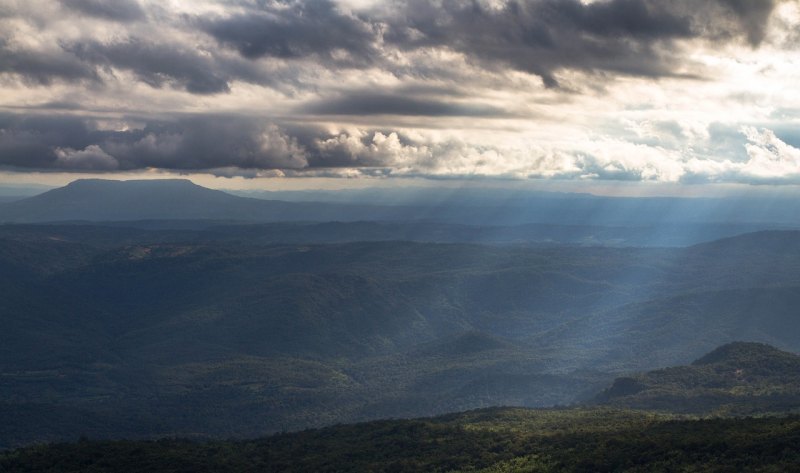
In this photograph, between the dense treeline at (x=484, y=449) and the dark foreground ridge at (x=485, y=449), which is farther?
the dark foreground ridge at (x=485, y=449)

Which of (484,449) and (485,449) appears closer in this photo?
(485,449)

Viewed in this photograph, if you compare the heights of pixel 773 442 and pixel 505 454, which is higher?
pixel 773 442

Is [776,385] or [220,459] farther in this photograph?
[776,385]

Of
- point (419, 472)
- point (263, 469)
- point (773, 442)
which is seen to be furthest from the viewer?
point (263, 469)

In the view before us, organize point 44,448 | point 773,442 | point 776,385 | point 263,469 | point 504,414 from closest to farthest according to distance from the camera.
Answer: point 773,442
point 263,469
point 44,448
point 504,414
point 776,385

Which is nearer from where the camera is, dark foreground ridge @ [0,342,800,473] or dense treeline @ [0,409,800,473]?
dense treeline @ [0,409,800,473]

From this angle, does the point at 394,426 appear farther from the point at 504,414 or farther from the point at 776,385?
the point at 776,385

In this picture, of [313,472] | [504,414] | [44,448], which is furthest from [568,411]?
[44,448]
